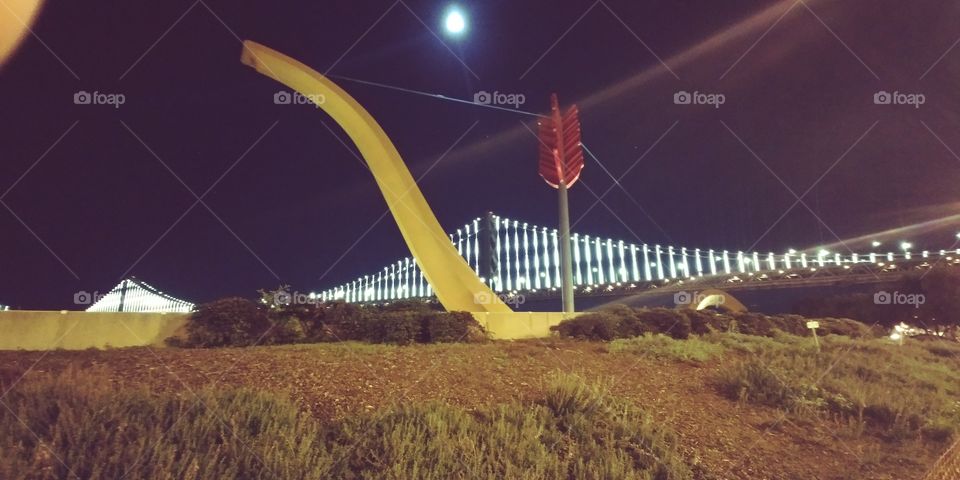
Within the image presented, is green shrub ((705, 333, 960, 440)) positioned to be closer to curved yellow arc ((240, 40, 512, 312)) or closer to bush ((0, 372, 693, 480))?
bush ((0, 372, 693, 480))

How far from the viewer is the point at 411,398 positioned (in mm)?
5387

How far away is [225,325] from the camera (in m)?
8.51

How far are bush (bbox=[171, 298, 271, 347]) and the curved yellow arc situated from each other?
250 inches

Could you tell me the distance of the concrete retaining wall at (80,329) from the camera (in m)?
7.01

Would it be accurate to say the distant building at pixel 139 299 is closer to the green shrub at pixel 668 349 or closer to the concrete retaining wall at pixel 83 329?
the concrete retaining wall at pixel 83 329

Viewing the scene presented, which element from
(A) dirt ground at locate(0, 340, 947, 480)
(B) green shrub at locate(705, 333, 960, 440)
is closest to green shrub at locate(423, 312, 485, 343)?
(A) dirt ground at locate(0, 340, 947, 480)

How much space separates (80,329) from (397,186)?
937cm

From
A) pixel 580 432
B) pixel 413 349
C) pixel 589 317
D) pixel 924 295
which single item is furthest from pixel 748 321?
pixel 924 295

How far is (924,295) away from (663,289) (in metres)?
26.4

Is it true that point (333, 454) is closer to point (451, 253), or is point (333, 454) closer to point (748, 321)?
point (451, 253)

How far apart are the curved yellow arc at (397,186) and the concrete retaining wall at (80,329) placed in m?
7.69

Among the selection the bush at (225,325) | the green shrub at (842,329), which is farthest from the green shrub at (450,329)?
the green shrub at (842,329)

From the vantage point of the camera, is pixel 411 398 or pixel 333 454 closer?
pixel 333 454

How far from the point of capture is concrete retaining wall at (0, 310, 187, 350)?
7012mm
